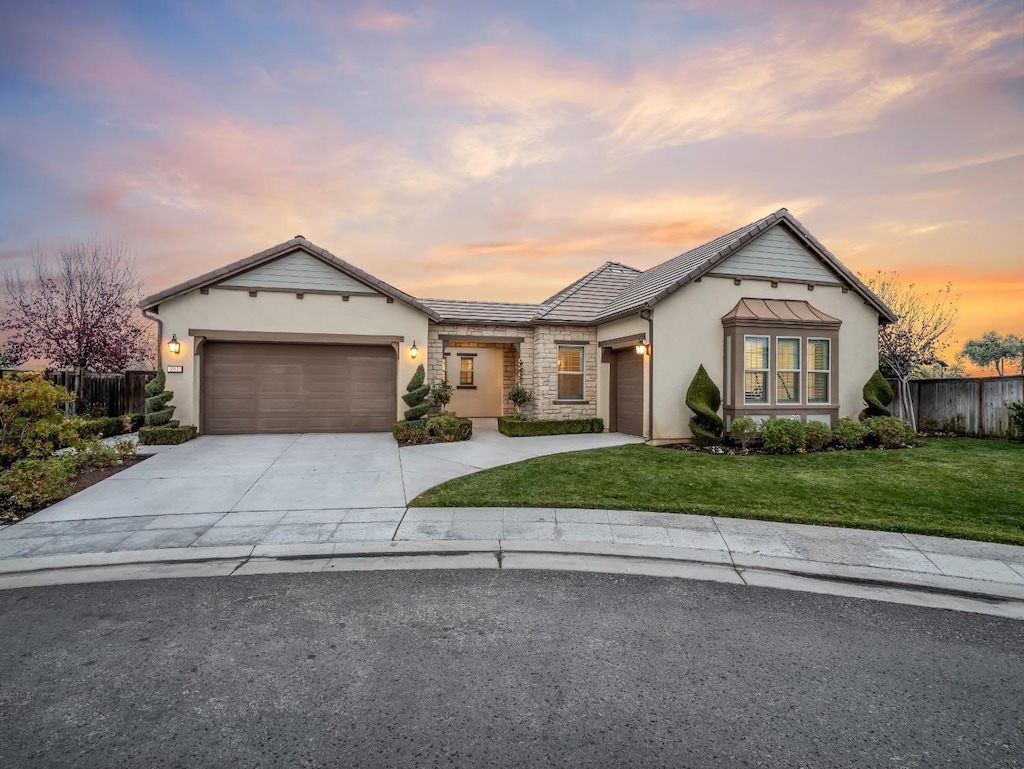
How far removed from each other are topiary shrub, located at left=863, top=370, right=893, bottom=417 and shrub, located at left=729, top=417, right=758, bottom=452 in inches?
183

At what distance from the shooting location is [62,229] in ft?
64.2

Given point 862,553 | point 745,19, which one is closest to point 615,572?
point 862,553

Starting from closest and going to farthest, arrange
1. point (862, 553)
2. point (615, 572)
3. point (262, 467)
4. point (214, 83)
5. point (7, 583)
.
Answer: point (7, 583) < point (615, 572) < point (862, 553) < point (262, 467) < point (214, 83)

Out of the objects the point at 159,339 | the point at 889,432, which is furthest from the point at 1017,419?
the point at 159,339

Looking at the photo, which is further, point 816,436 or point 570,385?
point 570,385

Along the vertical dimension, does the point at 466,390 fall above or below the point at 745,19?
below

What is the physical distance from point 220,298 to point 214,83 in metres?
5.49

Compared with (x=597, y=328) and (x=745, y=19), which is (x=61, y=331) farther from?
(x=745, y=19)

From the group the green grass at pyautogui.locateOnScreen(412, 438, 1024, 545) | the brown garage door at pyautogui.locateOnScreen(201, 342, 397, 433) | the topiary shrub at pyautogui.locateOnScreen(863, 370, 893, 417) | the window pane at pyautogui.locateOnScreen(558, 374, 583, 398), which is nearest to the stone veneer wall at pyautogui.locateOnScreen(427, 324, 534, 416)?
the window pane at pyautogui.locateOnScreen(558, 374, 583, 398)

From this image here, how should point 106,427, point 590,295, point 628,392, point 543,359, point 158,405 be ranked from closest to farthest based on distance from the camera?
point 158,405, point 106,427, point 628,392, point 543,359, point 590,295

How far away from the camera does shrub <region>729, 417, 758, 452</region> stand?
40.4ft

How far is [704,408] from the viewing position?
12844mm

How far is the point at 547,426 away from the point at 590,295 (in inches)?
220

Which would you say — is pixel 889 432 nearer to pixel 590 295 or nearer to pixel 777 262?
pixel 777 262
